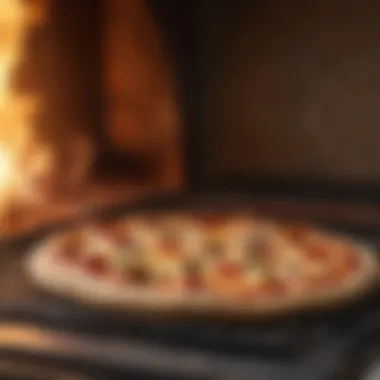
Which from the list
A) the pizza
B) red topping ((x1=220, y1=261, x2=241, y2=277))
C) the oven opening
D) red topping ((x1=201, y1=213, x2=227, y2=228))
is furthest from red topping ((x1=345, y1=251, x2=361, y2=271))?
the oven opening

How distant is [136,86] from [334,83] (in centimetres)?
31

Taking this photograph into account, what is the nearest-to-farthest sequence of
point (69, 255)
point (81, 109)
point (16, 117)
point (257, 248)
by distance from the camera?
point (69, 255) < point (257, 248) < point (16, 117) < point (81, 109)

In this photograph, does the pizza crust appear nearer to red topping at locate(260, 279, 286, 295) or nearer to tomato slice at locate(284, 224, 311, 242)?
red topping at locate(260, 279, 286, 295)

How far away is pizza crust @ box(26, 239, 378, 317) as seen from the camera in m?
0.84

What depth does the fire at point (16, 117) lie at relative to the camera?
1364mm

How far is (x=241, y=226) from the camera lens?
3.88ft

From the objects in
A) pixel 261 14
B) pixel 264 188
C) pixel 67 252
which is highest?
pixel 261 14

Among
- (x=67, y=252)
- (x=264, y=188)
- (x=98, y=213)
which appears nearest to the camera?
(x=67, y=252)

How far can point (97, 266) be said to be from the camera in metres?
0.98

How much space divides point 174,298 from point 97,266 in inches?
5.8

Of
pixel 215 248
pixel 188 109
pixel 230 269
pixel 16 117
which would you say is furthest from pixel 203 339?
pixel 188 109

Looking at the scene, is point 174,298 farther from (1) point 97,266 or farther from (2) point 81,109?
(2) point 81,109

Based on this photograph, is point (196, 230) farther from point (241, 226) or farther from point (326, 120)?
point (326, 120)

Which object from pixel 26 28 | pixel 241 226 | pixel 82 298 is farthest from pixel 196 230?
pixel 26 28
